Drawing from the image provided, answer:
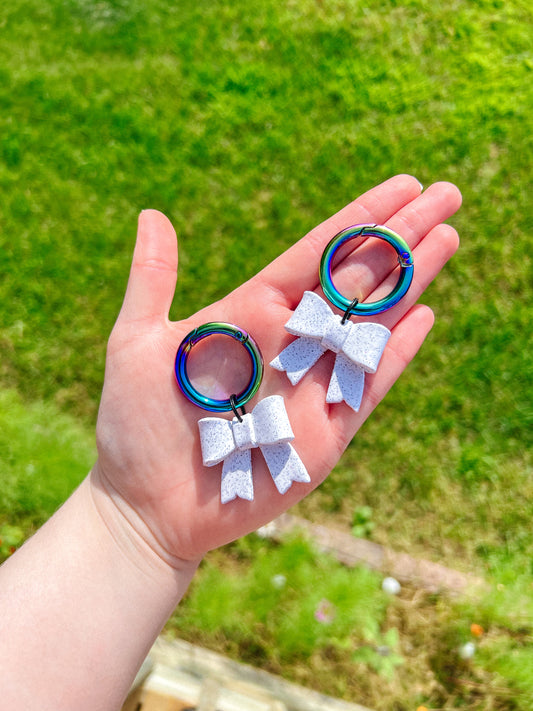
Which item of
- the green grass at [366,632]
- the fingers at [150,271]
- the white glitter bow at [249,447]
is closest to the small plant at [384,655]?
the green grass at [366,632]

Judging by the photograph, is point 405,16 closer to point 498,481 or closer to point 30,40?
point 30,40

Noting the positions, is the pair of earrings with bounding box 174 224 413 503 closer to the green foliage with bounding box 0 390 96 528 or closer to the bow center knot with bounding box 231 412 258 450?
the bow center knot with bounding box 231 412 258 450

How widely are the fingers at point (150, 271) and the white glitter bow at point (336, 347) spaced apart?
64 cm

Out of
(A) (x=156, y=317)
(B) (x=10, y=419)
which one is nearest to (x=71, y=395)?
(B) (x=10, y=419)

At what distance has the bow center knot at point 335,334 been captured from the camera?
2.84m

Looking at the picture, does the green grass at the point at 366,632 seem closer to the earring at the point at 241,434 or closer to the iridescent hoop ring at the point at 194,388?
the earring at the point at 241,434

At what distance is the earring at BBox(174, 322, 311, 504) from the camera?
2744 millimetres

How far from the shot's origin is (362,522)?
4129 mm

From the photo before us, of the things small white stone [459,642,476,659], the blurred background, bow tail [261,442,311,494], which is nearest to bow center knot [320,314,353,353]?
bow tail [261,442,311,494]

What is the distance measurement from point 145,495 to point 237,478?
450mm

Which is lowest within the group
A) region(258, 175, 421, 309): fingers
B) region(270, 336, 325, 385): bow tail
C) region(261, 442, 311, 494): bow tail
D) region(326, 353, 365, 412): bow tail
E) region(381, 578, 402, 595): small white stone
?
region(381, 578, 402, 595): small white stone

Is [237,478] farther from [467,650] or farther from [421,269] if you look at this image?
[467,650]

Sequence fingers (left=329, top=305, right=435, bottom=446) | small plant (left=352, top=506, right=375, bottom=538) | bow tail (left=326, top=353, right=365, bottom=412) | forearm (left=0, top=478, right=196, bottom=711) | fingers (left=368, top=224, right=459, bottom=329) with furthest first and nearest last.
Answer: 1. small plant (left=352, top=506, right=375, bottom=538)
2. fingers (left=368, top=224, right=459, bottom=329)
3. fingers (left=329, top=305, right=435, bottom=446)
4. bow tail (left=326, top=353, right=365, bottom=412)
5. forearm (left=0, top=478, right=196, bottom=711)

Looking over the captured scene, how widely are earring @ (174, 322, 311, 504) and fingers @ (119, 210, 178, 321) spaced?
25 cm
